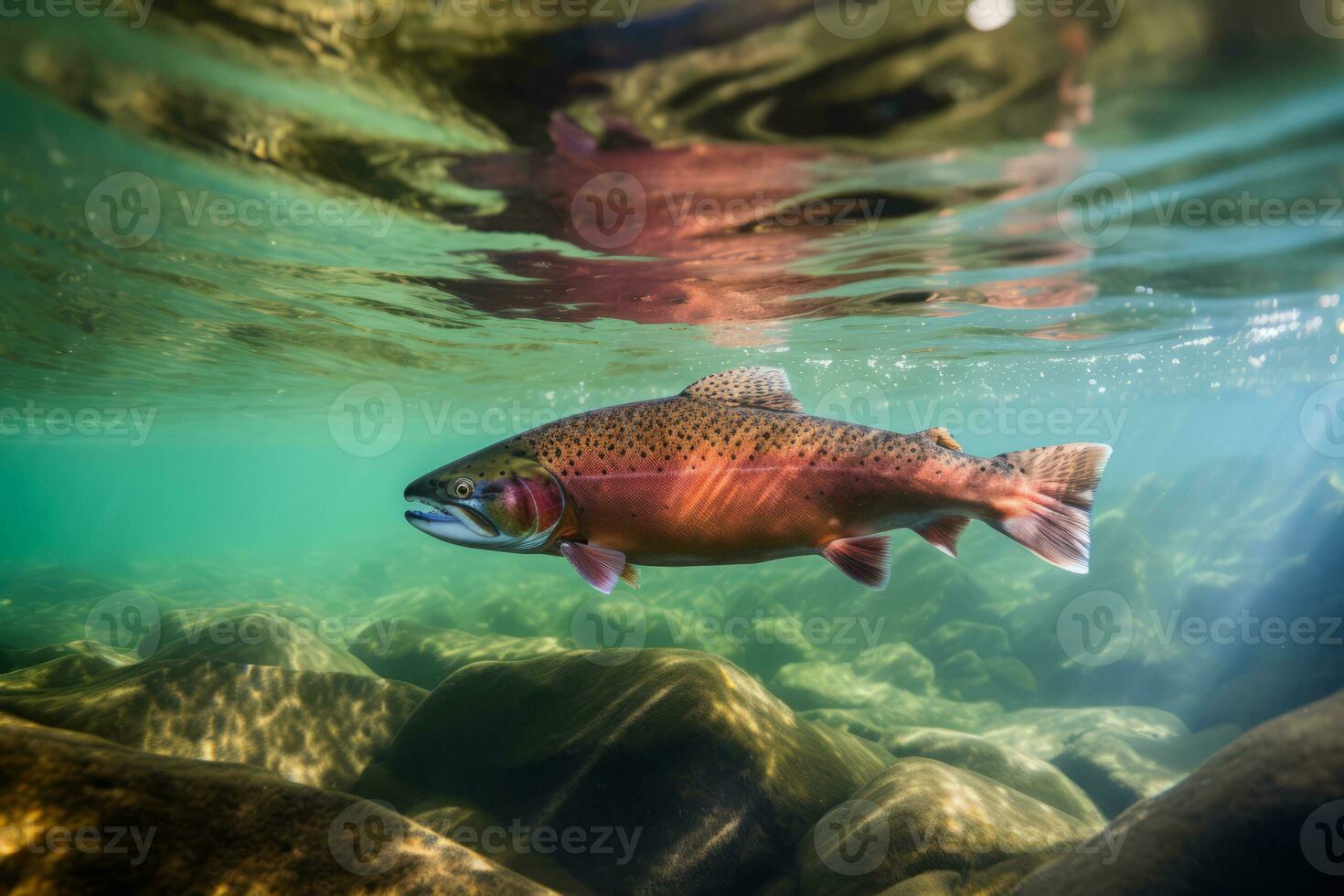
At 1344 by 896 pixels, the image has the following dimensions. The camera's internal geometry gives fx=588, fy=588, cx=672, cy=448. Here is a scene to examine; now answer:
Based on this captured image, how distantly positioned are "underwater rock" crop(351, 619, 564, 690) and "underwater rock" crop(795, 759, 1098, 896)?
6.61m

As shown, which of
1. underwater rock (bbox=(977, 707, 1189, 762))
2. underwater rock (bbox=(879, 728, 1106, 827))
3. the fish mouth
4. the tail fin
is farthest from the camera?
underwater rock (bbox=(977, 707, 1189, 762))

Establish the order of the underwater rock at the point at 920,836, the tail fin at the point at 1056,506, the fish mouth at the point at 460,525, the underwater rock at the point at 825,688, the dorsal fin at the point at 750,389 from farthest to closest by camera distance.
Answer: the underwater rock at the point at 825,688
the underwater rock at the point at 920,836
the dorsal fin at the point at 750,389
the tail fin at the point at 1056,506
the fish mouth at the point at 460,525

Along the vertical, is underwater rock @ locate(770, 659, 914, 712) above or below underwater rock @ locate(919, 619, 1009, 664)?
below

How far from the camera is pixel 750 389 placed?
3.84 meters

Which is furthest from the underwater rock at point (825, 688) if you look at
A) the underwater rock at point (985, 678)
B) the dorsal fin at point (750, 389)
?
the dorsal fin at point (750, 389)

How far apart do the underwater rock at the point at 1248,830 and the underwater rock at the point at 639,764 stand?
6.97 feet

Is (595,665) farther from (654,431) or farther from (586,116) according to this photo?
(586,116)

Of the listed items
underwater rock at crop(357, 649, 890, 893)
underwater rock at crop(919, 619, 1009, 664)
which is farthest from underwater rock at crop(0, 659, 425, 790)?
underwater rock at crop(919, 619, 1009, 664)

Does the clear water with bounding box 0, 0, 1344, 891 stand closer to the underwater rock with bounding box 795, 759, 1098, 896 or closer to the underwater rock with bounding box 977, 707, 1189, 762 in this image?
the underwater rock with bounding box 977, 707, 1189, 762

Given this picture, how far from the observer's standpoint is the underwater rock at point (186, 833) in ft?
8.33

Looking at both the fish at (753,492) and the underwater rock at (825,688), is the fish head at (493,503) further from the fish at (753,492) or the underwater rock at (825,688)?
the underwater rock at (825,688)

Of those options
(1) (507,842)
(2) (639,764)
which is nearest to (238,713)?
(1) (507,842)

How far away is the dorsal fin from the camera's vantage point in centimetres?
377

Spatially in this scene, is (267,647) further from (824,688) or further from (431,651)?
(824,688)
